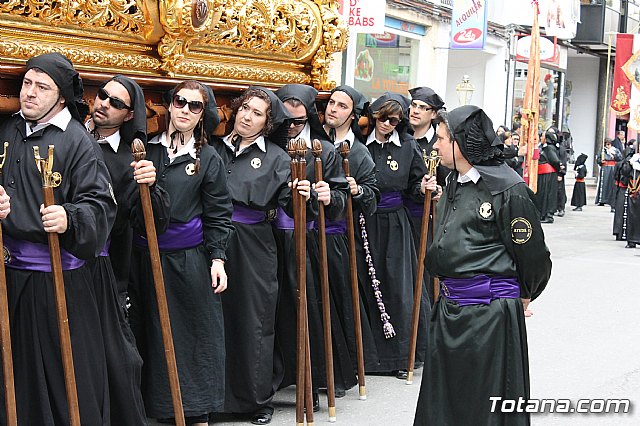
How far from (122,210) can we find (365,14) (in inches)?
364

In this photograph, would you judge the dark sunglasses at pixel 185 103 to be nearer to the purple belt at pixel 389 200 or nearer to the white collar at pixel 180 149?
the white collar at pixel 180 149

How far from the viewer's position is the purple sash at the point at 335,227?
22.8 feet

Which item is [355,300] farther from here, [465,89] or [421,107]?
[465,89]

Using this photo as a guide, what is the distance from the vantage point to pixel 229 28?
6285mm

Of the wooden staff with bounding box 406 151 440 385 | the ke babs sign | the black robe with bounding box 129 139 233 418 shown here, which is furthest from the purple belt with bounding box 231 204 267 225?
the ke babs sign

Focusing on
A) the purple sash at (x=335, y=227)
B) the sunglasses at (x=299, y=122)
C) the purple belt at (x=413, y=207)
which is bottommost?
the purple sash at (x=335, y=227)

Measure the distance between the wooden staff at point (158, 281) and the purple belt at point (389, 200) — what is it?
2.80 metres

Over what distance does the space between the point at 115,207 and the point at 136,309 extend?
1079mm

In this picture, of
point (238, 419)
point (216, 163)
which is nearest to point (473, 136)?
point (216, 163)

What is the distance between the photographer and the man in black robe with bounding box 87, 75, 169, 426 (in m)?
4.87

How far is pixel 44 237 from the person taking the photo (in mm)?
4441

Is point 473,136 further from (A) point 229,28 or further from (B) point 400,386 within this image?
(B) point 400,386

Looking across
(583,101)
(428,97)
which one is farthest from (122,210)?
(583,101)

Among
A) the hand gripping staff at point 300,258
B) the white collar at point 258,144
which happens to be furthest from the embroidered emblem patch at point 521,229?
the white collar at point 258,144
